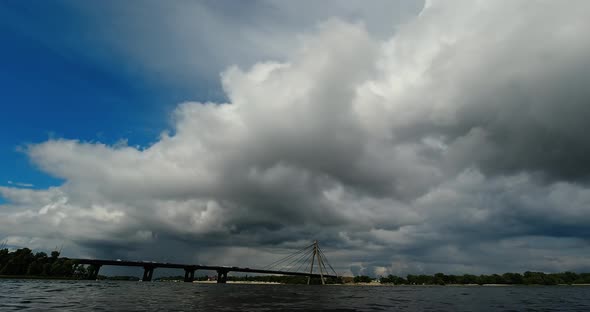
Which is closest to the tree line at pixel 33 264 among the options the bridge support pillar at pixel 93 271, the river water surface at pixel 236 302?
the bridge support pillar at pixel 93 271

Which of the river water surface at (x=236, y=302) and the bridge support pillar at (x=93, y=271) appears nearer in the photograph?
the river water surface at (x=236, y=302)

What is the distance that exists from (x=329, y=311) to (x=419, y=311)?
1029 centimetres

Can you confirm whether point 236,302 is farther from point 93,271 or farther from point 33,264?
point 93,271

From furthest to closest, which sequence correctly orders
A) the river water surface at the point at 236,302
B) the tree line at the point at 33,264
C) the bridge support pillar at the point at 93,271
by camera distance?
the bridge support pillar at the point at 93,271, the tree line at the point at 33,264, the river water surface at the point at 236,302

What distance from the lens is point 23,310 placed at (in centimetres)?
2645

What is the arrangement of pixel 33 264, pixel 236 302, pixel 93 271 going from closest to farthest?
pixel 236 302 → pixel 33 264 → pixel 93 271

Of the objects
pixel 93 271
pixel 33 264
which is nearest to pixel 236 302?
pixel 33 264

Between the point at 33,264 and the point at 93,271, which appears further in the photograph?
the point at 93,271

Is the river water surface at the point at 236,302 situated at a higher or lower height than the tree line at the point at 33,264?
lower

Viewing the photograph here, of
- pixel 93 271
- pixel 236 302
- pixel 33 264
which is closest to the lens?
pixel 236 302

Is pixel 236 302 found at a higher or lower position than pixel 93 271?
lower

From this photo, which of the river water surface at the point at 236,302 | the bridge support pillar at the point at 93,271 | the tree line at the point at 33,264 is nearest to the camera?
the river water surface at the point at 236,302

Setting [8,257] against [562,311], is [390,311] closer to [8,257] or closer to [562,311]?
[562,311]

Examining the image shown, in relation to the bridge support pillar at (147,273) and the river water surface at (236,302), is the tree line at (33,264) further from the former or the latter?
the river water surface at (236,302)
